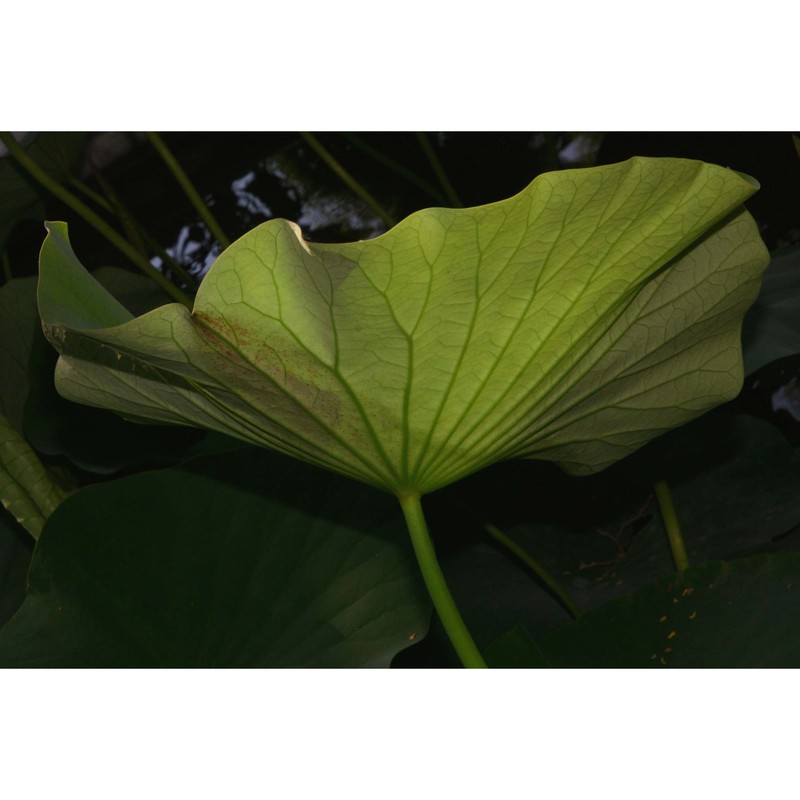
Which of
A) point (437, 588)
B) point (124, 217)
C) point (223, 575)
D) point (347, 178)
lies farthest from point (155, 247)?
point (437, 588)

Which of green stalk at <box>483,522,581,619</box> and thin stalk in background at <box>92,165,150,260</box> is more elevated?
thin stalk in background at <box>92,165,150,260</box>

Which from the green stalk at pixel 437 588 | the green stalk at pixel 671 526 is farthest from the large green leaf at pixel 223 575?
the green stalk at pixel 671 526

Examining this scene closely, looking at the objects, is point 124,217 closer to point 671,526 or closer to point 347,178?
point 347,178

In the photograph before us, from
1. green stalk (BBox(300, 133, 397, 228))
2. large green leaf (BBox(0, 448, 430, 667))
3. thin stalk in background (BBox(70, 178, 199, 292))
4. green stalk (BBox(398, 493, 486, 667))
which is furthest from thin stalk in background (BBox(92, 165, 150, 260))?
green stalk (BBox(398, 493, 486, 667))

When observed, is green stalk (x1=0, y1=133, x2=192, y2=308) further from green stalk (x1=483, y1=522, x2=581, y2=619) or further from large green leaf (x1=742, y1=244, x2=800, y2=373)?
large green leaf (x1=742, y1=244, x2=800, y2=373)

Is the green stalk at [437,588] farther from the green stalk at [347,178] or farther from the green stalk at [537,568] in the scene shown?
the green stalk at [347,178]

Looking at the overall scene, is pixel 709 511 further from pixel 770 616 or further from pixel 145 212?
pixel 145 212

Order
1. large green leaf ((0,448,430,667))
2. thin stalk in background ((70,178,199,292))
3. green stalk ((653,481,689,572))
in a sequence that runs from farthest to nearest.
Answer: thin stalk in background ((70,178,199,292))
green stalk ((653,481,689,572))
large green leaf ((0,448,430,667))
